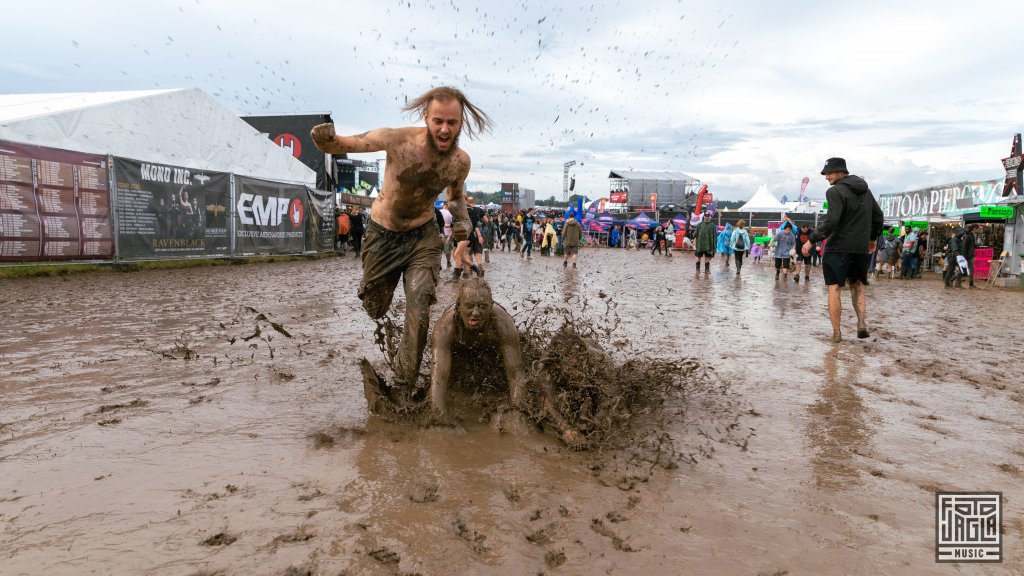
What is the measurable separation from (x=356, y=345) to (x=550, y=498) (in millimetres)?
3748

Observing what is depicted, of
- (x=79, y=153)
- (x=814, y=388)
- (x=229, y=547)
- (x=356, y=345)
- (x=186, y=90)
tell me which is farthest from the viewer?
(x=186, y=90)

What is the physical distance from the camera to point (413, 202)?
3.83 metres

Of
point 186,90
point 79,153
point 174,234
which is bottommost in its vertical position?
point 174,234

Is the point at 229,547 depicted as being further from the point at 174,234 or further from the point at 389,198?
the point at 174,234

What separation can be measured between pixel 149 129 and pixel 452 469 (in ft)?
49.1

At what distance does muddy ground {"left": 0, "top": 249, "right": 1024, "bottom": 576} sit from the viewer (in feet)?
7.11

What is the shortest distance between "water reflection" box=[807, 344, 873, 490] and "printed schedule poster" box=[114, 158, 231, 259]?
1353 centimetres

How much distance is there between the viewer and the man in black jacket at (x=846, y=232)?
6.36m

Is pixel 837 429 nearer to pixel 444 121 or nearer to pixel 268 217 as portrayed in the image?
pixel 444 121

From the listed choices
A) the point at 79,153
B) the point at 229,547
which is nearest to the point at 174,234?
the point at 79,153

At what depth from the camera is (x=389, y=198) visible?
386 centimetres

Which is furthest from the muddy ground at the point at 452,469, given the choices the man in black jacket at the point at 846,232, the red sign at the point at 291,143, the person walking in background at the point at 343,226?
the red sign at the point at 291,143

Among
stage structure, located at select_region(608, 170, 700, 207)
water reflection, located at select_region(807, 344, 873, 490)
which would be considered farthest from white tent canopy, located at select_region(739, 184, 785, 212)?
water reflection, located at select_region(807, 344, 873, 490)

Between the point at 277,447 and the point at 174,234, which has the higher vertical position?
the point at 174,234
